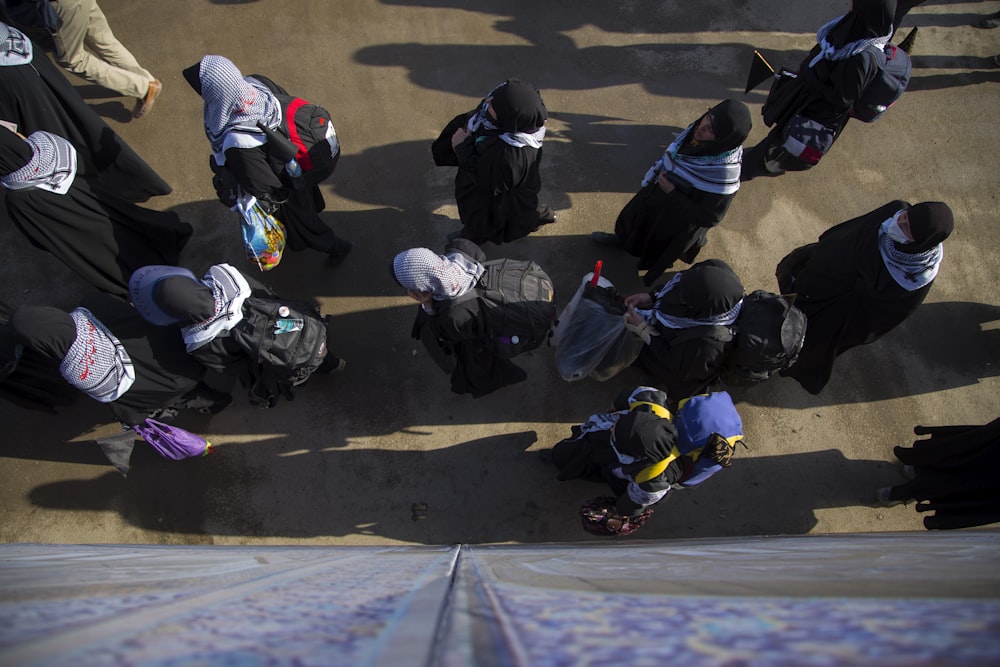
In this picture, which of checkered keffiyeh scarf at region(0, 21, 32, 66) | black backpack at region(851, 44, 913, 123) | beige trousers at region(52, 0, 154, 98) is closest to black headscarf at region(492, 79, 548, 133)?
black backpack at region(851, 44, 913, 123)

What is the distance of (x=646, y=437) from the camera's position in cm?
285

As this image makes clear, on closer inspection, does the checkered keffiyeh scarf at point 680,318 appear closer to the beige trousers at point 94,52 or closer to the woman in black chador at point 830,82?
the woman in black chador at point 830,82

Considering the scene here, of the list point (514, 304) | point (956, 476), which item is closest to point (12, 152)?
point (514, 304)

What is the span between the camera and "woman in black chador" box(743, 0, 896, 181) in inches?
153

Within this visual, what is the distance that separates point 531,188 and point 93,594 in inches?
138

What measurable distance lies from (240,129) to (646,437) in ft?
10.4

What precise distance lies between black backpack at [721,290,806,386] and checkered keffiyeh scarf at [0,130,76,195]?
4603mm

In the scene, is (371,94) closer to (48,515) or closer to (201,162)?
(201,162)

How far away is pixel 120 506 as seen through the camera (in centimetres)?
404

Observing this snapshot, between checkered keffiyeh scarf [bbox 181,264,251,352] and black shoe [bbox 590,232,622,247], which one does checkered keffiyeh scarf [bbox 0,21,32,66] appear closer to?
checkered keffiyeh scarf [bbox 181,264,251,352]

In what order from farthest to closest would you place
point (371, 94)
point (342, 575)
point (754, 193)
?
point (371, 94) → point (754, 193) → point (342, 575)

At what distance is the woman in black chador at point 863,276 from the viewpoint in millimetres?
3152

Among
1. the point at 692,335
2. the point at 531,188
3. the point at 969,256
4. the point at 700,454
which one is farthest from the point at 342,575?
the point at 969,256

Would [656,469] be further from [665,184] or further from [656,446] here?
[665,184]
